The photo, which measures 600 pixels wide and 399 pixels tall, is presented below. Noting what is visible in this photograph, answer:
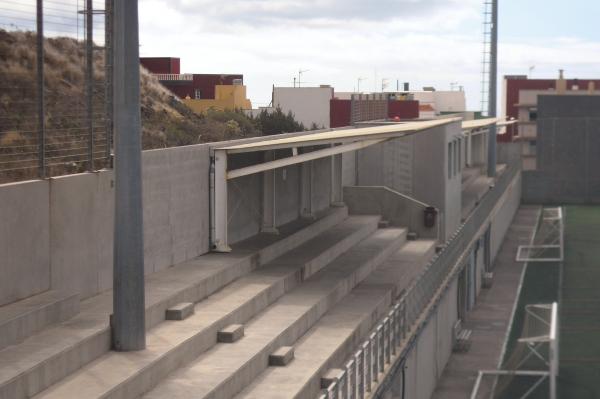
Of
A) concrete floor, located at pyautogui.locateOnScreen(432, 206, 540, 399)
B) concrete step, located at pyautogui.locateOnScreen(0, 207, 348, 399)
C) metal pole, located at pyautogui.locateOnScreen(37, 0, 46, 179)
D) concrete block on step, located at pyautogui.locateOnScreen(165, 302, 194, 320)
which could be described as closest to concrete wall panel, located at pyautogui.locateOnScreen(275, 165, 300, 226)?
concrete step, located at pyautogui.locateOnScreen(0, 207, 348, 399)

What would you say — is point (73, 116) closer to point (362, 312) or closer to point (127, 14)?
point (127, 14)

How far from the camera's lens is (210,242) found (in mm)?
18688

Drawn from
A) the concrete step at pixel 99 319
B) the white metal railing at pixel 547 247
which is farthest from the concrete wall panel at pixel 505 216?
the concrete step at pixel 99 319

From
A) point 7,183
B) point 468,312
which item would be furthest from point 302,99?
point 7,183

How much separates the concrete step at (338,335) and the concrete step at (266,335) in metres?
0.13

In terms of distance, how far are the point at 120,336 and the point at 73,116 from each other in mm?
3005

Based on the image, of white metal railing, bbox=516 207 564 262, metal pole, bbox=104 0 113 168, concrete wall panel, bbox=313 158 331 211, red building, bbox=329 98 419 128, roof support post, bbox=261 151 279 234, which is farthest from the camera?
red building, bbox=329 98 419 128

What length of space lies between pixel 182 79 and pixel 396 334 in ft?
152

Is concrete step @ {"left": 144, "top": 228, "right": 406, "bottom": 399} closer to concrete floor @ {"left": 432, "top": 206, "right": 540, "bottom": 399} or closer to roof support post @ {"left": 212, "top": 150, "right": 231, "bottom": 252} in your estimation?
roof support post @ {"left": 212, "top": 150, "right": 231, "bottom": 252}

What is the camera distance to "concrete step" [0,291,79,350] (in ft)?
37.8

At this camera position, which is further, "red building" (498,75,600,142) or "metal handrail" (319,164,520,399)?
"red building" (498,75,600,142)

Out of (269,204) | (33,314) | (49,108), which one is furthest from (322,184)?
(33,314)

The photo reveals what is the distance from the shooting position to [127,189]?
1241 cm

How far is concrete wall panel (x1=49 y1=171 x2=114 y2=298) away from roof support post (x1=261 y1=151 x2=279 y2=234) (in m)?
7.26
